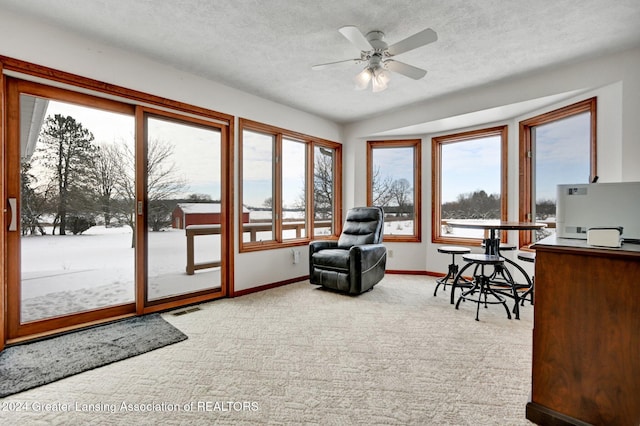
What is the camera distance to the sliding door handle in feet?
7.76

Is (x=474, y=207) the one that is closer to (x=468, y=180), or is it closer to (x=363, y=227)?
(x=468, y=180)

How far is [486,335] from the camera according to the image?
2.59 meters

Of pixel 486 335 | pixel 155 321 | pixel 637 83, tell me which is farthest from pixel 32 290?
pixel 637 83

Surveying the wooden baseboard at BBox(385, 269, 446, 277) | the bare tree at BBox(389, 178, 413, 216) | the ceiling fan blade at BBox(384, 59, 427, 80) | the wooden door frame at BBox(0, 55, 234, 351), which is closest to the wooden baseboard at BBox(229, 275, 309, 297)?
the wooden door frame at BBox(0, 55, 234, 351)

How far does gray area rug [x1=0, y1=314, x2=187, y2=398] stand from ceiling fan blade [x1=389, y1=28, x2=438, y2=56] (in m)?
2.93

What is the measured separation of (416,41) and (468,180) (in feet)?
9.90

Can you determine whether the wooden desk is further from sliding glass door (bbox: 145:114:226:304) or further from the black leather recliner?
sliding glass door (bbox: 145:114:226:304)

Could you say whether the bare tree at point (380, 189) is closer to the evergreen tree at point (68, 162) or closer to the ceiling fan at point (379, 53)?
the ceiling fan at point (379, 53)

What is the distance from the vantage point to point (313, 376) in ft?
6.38

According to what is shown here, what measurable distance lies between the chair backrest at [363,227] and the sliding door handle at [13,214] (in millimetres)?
3392

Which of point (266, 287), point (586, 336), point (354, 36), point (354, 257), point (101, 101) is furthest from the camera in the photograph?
point (266, 287)

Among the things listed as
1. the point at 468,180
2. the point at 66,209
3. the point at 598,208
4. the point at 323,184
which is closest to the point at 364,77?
the point at 598,208

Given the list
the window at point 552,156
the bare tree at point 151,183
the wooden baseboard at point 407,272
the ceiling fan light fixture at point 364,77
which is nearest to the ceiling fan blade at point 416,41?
the ceiling fan light fixture at point 364,77

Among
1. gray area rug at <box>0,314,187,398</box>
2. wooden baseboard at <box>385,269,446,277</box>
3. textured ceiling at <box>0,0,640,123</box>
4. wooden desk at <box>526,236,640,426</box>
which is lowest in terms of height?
gray area rug at <box>0,314,187,398</box>
